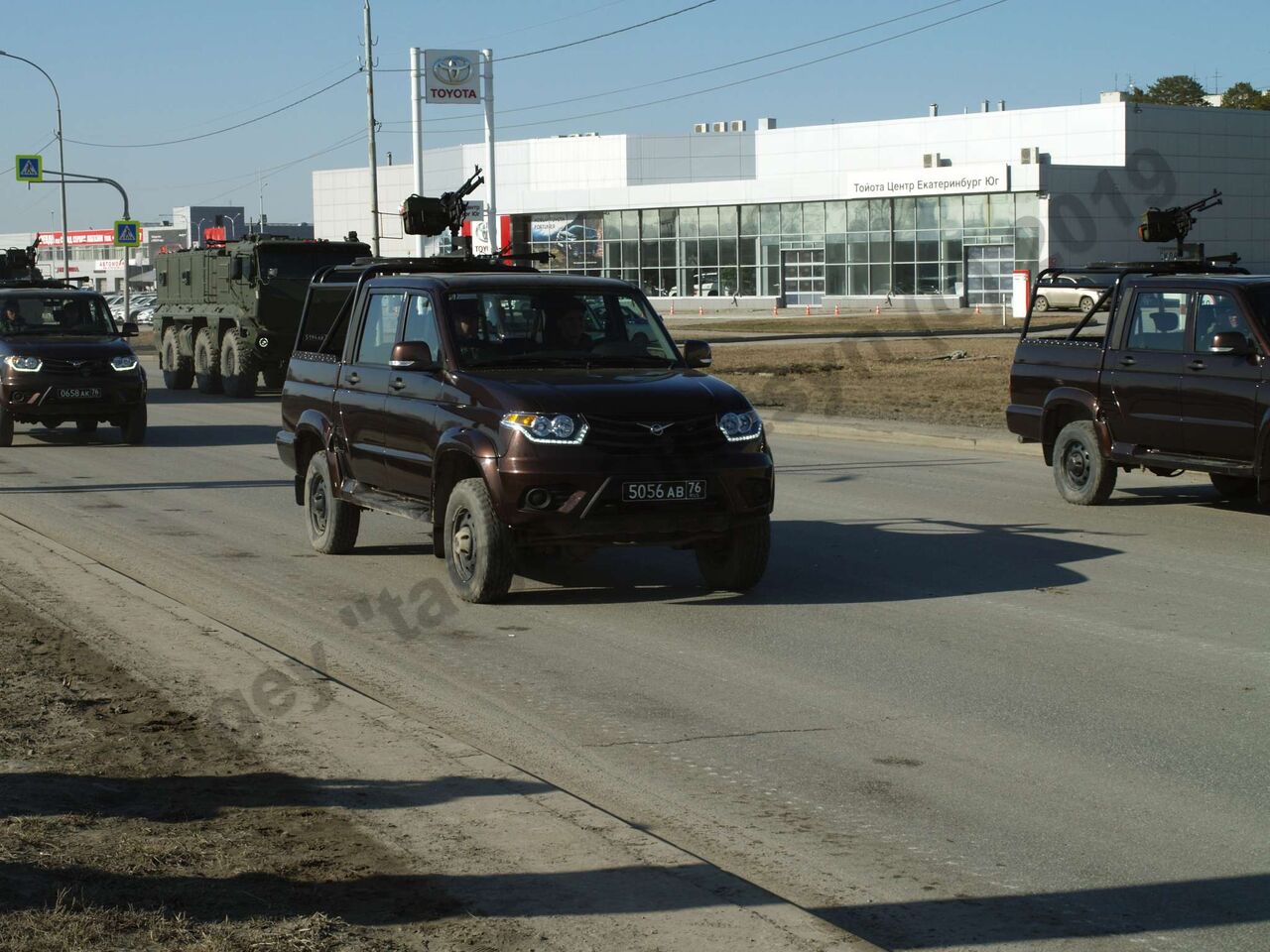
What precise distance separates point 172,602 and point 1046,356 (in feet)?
26.6

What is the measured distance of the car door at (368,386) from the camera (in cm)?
1088

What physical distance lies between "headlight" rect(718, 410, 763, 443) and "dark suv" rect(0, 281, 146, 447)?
1285cm

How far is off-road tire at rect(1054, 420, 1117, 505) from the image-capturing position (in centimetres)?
1385

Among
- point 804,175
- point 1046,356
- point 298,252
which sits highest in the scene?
point 804,175

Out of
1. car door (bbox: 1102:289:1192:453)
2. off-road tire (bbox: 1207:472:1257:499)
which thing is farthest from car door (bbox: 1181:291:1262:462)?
off-road tire (bbox: 1207:472:1257:499)

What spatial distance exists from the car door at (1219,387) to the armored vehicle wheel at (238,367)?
64.9 ft

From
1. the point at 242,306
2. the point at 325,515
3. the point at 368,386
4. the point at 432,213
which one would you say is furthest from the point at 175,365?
the point at 368,386

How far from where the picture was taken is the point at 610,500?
30.3 feet

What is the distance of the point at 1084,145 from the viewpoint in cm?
7925

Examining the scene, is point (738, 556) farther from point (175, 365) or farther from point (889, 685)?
point (175, 365)

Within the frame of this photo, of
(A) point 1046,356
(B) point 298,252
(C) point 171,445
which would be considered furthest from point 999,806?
(B) point 298,252

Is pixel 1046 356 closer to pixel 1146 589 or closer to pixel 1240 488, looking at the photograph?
pixel 1240 488

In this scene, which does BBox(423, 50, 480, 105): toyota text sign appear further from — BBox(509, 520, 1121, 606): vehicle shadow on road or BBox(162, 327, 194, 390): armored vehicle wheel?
BBox(509, 520, 1121, 606): vehicle shadow on road

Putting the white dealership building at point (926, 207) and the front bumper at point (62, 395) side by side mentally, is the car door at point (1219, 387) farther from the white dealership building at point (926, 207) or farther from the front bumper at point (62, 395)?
the white dealership building at point (926, 207)
